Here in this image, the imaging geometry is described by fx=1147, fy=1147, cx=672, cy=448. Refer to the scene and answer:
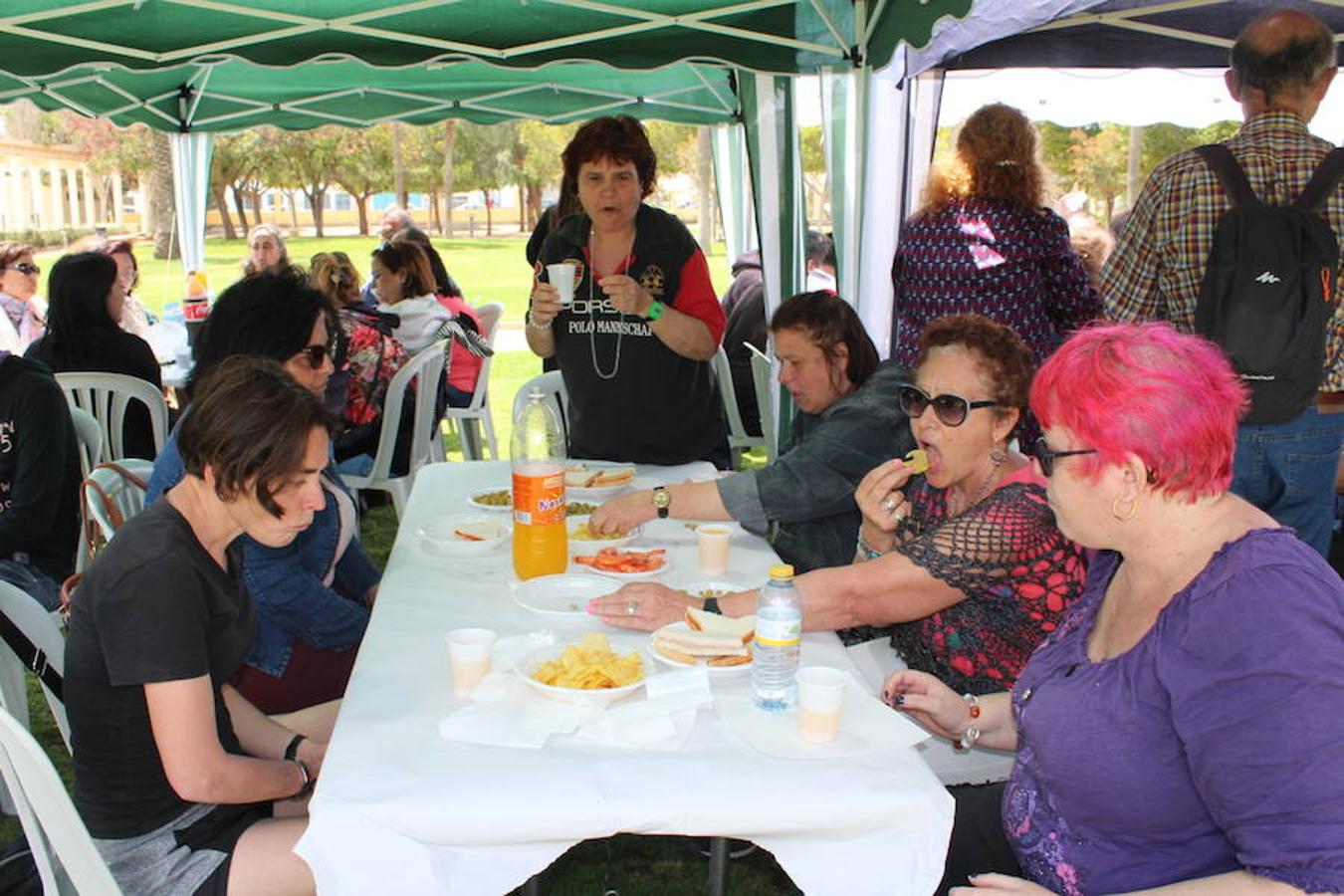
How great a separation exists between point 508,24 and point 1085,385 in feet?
11.7

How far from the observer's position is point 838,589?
81.6 inches

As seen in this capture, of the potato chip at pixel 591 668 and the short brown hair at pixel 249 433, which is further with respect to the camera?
the short brown hair at pixel 249 433

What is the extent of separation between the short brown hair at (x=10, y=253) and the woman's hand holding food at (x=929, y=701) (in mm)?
6070

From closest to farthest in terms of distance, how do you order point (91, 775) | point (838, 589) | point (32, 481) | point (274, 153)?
point (91, 775) → point (838, 589) → point (32, 481) → point (274, 153)

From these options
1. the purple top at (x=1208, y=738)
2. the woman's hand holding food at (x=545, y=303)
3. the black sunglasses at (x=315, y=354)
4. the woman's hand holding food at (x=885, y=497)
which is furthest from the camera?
the woman's hand holding food at (x=545, y=303)

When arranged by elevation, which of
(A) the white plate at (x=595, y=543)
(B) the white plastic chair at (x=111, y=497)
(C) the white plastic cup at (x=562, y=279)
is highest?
(C) the white plastic cup at (x=562, y=279)

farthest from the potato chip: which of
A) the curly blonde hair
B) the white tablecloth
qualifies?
the curly blonde hair

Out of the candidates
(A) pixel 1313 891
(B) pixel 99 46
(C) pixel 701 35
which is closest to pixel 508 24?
(C) pixel 701 35

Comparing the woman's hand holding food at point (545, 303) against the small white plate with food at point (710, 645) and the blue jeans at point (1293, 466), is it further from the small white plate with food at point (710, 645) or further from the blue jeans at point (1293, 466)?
the blue jeans at point (1293, 466)

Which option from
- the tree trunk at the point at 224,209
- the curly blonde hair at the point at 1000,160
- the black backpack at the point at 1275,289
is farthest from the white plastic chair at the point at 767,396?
the tree trunk at the point at 224,209

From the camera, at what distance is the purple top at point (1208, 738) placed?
118 centimetres

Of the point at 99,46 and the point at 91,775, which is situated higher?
the point at 99,46

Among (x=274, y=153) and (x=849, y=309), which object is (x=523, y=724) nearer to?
(x=849, y=309)

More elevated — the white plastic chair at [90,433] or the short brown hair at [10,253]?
the short brown hair at [10,253]
